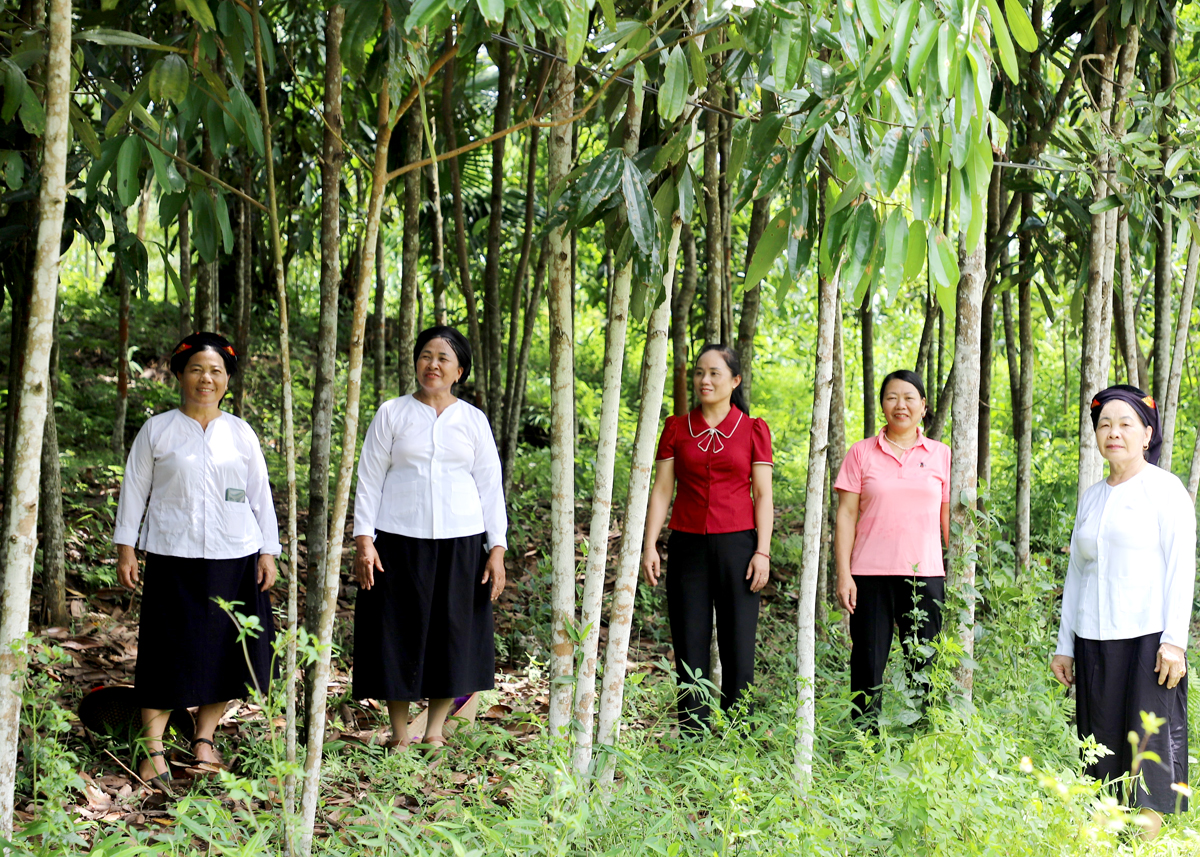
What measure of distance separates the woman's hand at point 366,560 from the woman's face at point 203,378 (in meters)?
0.59

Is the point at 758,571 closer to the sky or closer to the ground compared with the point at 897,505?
closer to the ground

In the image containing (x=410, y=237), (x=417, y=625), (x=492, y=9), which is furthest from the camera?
(x=410, y=237)

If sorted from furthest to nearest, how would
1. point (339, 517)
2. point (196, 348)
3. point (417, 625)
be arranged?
point (417, 625) → point (196, 348) → point (339, 517)

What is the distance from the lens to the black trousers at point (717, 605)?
9.99 ft

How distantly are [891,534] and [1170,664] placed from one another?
0.87 m

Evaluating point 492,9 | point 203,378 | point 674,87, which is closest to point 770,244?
point 674,87

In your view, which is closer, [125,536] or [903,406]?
[125,536]

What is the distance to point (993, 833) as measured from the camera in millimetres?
1996

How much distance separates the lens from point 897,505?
312 cm

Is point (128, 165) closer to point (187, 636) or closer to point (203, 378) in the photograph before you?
point (203, 378)

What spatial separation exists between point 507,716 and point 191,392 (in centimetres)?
143

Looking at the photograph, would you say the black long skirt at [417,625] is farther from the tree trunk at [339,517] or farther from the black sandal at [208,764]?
the tree trunk at [339,517]

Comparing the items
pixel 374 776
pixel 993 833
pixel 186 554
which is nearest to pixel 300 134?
pixel 186 554

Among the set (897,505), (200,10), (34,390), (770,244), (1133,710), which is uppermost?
(200,10)
